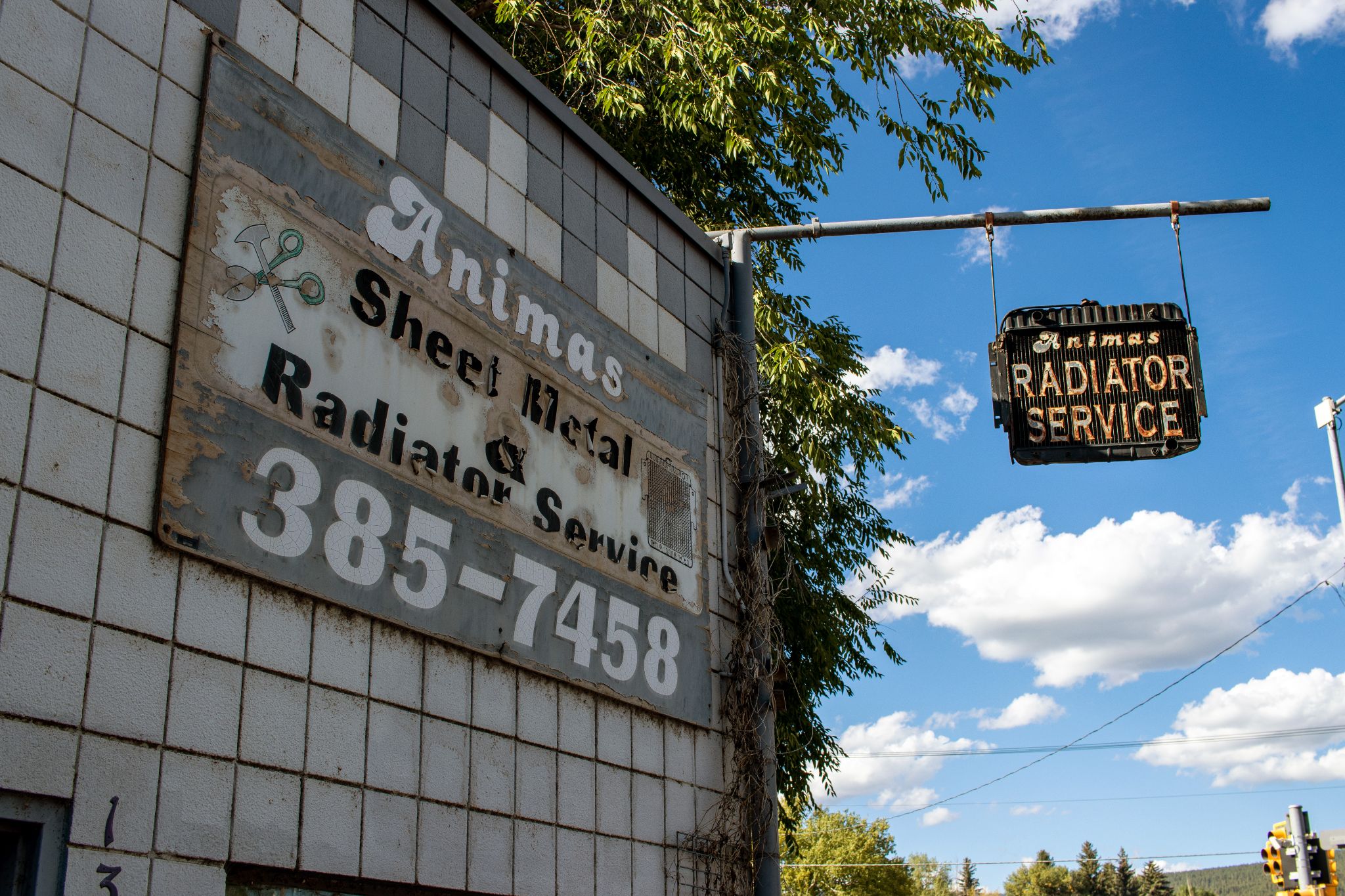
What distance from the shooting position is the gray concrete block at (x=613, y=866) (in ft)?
23.0

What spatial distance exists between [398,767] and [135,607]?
5.04ft

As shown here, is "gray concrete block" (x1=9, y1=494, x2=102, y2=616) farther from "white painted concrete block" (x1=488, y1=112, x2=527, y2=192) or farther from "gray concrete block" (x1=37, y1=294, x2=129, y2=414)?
"white painted concrete block" (x1=488, y1=112, x2=527, y2=192)

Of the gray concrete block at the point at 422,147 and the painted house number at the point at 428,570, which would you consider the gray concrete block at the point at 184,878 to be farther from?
the gray concrete block at the point at 422,147

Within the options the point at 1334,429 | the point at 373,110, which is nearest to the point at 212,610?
the point at 373,110

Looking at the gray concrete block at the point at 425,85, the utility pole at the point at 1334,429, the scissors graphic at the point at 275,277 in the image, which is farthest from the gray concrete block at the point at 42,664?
the utility pole at the point at 1334,429

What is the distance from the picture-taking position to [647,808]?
24.6ft

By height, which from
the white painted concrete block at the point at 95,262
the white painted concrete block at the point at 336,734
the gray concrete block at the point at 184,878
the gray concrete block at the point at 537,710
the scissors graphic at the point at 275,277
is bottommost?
the gray concrete block at the point at 184,878

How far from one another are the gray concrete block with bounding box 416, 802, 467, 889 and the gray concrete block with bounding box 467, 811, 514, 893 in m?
0.04

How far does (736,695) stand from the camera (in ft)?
27.8

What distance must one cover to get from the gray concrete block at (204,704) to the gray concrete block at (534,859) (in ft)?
6.11

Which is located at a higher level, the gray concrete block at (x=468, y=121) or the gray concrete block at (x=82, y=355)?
the gray concrete block at (x=468, y=121)

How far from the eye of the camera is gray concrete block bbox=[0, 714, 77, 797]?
429 centimetres

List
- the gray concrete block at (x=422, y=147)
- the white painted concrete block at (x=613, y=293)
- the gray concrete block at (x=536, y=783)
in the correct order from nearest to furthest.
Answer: the gray concrete block at (x=536, y=783)
the gray concrete block at (x=422, y=147)
the white painted concrete block at (x=613, y=293)

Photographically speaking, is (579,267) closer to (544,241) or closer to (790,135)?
(544,241)
